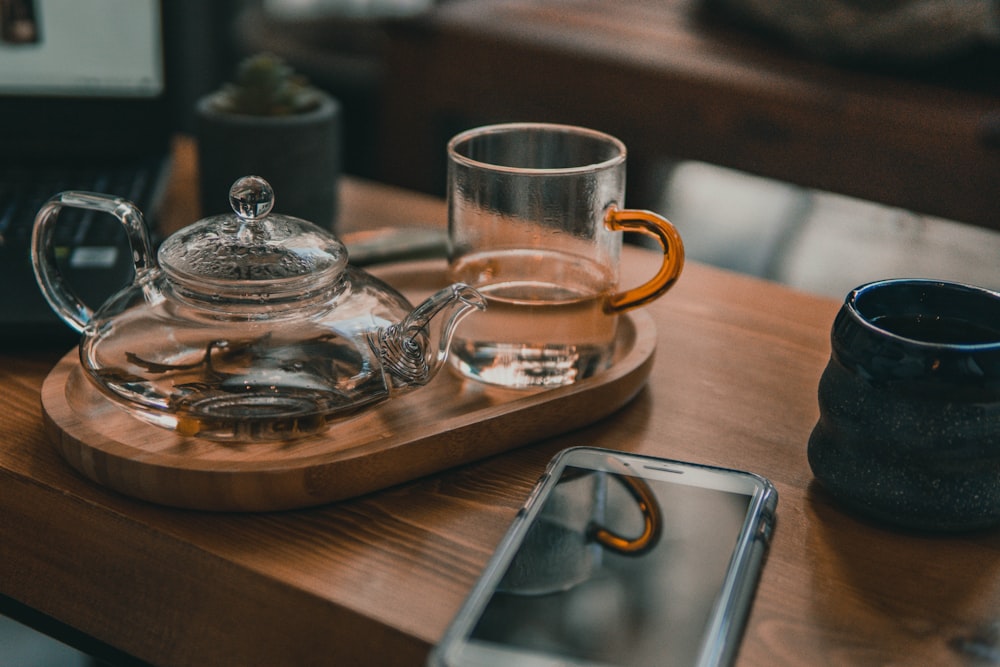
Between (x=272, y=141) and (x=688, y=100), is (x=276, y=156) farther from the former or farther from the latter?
(x=688, y=100)

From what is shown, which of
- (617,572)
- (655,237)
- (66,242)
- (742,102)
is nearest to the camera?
(617,572)

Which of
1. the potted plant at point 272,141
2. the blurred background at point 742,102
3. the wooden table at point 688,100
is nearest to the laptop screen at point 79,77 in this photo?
the potted plant at point 272,141

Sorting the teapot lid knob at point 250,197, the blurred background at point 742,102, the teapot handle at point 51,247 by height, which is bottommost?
the blurred background at point 742,102

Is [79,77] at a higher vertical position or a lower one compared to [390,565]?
higher

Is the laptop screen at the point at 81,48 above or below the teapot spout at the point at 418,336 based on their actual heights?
above

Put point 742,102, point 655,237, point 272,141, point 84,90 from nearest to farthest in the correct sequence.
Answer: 1. point 655,237
2. point 272,141
3. point 84,90
4. point 742,102

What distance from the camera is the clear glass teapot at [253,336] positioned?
0.52 m

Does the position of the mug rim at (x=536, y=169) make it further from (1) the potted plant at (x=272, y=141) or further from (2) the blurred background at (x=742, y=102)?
(2) the blurred background at (x=742, y=102)

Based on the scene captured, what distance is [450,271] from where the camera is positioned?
62cm

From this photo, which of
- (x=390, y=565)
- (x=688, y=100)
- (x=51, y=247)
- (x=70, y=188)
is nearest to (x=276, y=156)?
(x=70, y=188)

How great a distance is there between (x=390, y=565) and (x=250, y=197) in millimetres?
198

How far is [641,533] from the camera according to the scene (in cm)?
48

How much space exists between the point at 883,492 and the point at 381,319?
264mm

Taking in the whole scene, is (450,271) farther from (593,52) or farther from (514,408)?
(593,52)
